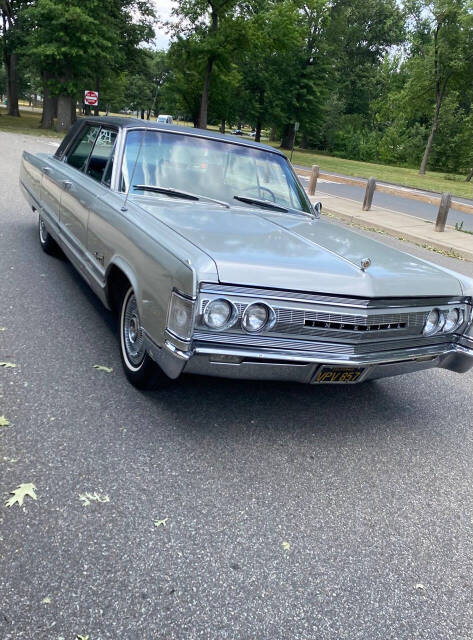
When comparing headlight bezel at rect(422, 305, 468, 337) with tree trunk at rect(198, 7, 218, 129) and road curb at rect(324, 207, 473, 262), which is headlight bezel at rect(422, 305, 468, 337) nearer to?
road curb at rect(324, 207, 473, 262)

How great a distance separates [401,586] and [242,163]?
341 cm

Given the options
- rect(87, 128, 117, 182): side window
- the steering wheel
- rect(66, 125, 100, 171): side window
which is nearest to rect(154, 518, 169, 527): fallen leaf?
the steering wheel

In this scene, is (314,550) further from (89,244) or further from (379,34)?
(379,34)

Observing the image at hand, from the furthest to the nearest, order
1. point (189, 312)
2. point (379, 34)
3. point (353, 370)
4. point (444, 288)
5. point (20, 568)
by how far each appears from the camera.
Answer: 1. point (379, 34)
2. point (444, 288)
3. point (353, 370)
4. point (189, 312)
5. point (20, 568)

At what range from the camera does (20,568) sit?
2240 mm

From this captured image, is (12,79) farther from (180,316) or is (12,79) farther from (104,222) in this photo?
(180,316)

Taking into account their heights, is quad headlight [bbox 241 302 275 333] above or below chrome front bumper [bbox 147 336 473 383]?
above

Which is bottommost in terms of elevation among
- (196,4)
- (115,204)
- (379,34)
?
(115,204)

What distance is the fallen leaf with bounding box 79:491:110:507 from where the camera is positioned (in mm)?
2668

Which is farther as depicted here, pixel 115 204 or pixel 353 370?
pixel 115 204

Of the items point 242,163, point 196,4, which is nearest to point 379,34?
point 196,4

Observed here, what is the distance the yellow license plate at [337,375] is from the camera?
3184mm

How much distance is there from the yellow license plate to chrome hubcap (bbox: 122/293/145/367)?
115cm

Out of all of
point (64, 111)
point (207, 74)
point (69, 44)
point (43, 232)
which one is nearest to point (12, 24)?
point (64, 111)
